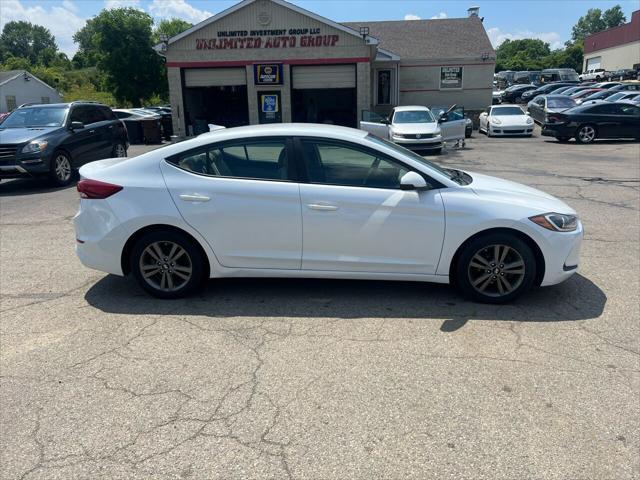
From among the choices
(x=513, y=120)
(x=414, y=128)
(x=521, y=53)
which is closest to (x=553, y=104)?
(x=513, y=120)

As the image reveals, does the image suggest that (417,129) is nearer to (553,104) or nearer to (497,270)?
(553,104)

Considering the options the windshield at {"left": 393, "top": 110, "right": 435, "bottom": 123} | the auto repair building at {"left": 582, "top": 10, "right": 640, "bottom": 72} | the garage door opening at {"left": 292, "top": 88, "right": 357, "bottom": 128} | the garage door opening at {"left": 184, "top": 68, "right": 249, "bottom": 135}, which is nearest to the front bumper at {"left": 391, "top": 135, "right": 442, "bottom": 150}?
the windshield at {"left": 393, "top": 110, "right": 435, "bottom": 123}

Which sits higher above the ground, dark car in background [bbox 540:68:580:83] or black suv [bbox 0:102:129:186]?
dark car in background [bbox 540:68:580:83]

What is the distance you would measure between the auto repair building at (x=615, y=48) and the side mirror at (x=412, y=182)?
66.2 meters

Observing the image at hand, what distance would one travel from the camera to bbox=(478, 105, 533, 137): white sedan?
23.3m

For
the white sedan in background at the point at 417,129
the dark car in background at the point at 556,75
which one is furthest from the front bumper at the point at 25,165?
the dark car in background at the point at 556,75

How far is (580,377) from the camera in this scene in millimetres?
3412

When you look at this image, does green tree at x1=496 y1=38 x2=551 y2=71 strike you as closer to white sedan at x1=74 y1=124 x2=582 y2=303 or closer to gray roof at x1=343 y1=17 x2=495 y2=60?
gray roof at x1=343 y1=17 x2=495 y2=60

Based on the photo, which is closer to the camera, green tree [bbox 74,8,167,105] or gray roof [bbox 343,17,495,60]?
gray roof [bbox 343,17,495,60]

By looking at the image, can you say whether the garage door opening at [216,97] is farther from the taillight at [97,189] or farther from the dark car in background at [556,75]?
the dark car in background at [556,75]

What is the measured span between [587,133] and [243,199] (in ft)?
63.4

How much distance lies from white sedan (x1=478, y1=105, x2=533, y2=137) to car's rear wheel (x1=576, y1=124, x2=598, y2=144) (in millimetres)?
3518

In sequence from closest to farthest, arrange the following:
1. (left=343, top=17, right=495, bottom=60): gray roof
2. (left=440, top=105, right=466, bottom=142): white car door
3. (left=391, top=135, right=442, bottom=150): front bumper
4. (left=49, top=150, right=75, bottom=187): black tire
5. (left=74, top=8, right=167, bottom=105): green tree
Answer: (left=49, top=150, right=75, bottom=187): black tire < (left=391, top=135, right=442, bottom=150): front bumper < (left=440, top=105, right=466, bottom=142): white car door < (left=343, top=17, right=495, bottom=60): gray roof < (left=74, top=8, right=167, bottom=105): green tree

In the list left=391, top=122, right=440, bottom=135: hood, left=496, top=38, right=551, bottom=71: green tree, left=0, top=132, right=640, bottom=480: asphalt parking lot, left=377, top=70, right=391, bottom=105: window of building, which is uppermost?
left=496, top=38, right=551, bottom=71: green tree
